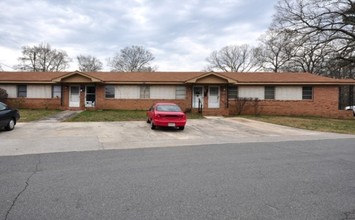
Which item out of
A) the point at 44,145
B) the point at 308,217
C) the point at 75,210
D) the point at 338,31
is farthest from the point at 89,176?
the point at 338,31

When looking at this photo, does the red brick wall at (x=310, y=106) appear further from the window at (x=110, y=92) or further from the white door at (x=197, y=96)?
the window at (x=110, y=92)

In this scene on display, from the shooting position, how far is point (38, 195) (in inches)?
166

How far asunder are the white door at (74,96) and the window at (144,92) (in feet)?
18.6

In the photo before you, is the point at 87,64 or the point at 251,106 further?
the point at 87,64

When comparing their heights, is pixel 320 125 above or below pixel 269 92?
below

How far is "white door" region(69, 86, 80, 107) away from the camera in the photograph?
24.5 m

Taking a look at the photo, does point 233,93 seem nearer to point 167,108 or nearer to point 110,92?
point 110,92

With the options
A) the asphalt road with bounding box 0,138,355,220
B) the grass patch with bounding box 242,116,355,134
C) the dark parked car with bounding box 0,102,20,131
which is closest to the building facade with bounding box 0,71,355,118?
the grass patch with bounding box 242,116,355,134

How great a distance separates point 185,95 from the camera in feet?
80.9

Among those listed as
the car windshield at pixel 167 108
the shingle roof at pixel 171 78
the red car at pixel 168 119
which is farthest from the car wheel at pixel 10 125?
the shingle roof at pixel 171 78

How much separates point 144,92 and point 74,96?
251 inches

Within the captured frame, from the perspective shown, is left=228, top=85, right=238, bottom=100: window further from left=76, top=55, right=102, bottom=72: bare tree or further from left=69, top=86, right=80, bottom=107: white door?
left=76, top=55, right=102, bottom=72: bare tree

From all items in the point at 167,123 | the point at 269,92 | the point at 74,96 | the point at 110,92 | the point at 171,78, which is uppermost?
the point at 171,78

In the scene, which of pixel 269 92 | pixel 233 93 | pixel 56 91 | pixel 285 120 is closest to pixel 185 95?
pixel 233 93
